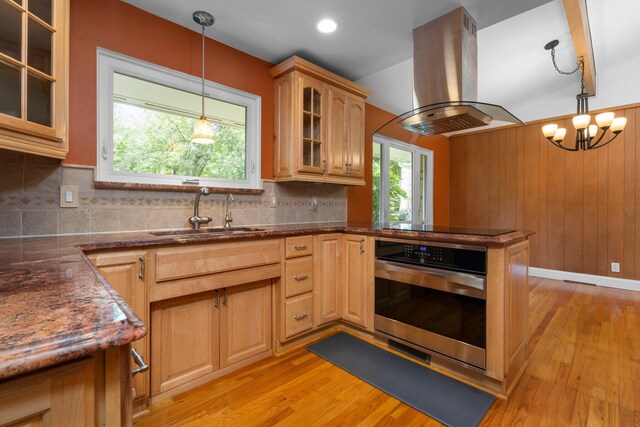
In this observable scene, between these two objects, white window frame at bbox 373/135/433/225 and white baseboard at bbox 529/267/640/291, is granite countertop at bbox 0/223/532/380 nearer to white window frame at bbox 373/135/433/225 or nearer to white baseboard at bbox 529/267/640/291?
white window frame at bbox 373/135/433/225

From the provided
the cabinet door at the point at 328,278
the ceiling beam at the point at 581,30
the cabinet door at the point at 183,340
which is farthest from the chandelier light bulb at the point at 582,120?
the cabinet door at the point at 183,340

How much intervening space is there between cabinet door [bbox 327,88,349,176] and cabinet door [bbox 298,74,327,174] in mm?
74

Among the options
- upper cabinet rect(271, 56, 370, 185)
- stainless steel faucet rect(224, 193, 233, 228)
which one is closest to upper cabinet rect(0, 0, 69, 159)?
stainless steel faucet rect(224, 193, 233, 228)

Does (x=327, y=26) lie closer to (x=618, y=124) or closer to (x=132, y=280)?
(x=132, y=280)

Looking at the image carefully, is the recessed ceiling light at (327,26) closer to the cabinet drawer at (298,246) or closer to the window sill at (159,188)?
the window sill at (159,188)

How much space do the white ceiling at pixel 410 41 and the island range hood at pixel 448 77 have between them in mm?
104

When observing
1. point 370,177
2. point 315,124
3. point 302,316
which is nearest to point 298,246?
point 302,316

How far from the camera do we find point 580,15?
2.38m

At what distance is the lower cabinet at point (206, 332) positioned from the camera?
1.67 m

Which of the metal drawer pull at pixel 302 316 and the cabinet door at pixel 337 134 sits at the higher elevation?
the cabinet door at pixel 337 134

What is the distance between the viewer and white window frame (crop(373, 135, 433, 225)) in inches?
161

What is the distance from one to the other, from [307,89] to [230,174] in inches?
41.1

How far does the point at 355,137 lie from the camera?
3.10 meters

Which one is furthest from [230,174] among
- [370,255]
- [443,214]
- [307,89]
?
[443,214]
